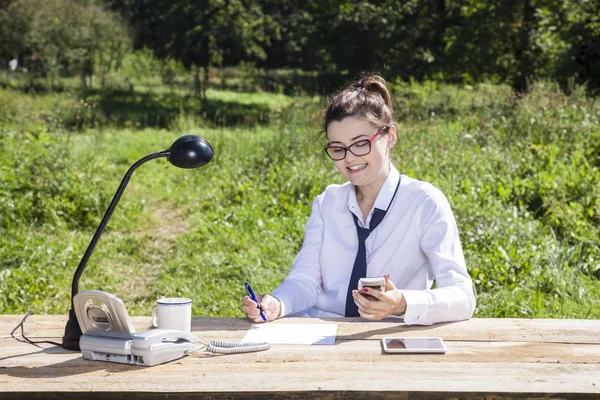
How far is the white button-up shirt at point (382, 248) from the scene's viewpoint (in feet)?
9.02

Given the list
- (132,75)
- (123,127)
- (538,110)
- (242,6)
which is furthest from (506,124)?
(132,75)

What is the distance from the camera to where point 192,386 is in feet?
6.07

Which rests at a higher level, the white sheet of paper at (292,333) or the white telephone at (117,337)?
the white telephone at (117,337)

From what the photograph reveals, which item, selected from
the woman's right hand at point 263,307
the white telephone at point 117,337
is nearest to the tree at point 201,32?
the woman's right hand at point 263,307

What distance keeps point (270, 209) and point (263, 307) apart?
4.14 m

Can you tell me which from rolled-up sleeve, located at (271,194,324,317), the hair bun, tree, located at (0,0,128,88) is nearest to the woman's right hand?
rolled-up sleeve, located at (271,194,324,317)

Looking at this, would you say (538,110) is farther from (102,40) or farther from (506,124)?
(102,40)

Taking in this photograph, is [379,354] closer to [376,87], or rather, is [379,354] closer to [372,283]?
[372,283]

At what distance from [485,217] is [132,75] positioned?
2008 cm

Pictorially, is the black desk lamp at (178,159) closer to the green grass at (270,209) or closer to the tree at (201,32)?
the green grass at (270,209)

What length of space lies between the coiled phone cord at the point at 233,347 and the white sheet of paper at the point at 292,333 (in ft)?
0.33

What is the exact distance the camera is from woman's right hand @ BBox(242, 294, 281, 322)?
2559 millimetres

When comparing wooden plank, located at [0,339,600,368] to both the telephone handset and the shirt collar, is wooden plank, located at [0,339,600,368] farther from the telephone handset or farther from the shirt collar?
the shirt collar

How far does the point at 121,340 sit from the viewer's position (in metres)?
2.09
